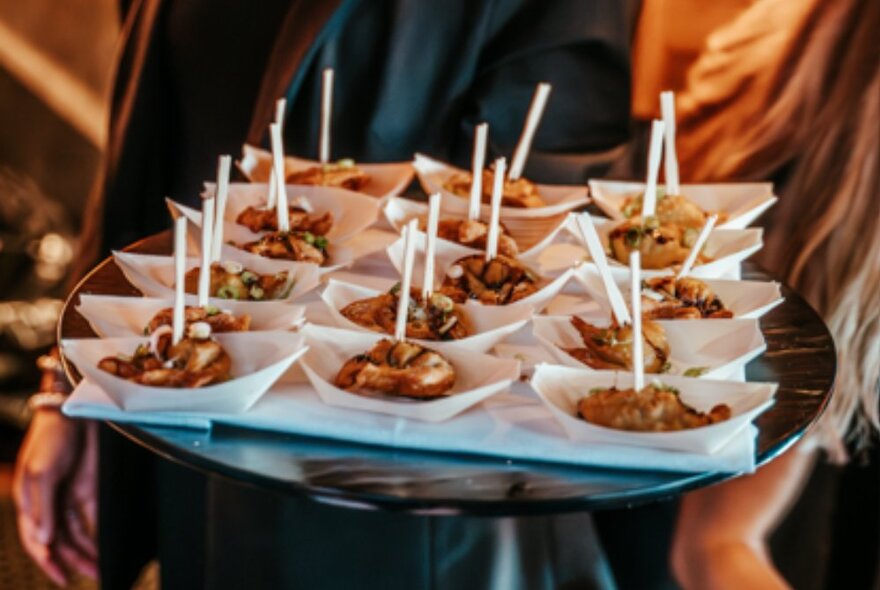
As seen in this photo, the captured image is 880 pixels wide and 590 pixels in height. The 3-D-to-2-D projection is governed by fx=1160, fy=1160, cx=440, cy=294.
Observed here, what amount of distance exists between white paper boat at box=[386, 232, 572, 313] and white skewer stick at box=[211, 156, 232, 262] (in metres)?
0.26

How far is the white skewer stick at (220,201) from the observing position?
5.02ft

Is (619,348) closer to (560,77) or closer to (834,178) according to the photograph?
(834,178)

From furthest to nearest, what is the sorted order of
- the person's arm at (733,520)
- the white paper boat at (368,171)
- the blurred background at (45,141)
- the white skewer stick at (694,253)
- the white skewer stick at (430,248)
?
the blurred background at (45,141), the person's arm at (733,520), the white paper boat at (368,171), the white skewer stick at (694,253), the white skewer stick at (430,248)

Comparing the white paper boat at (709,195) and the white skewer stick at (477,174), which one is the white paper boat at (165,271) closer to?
the white skewer stick at (477,174)

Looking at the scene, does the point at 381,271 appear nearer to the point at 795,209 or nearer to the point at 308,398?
the point at 308,398

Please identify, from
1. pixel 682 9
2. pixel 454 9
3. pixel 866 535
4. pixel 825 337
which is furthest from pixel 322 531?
pixel 682 9

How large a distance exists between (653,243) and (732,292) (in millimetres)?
177

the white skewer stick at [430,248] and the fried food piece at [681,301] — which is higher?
the white skewer stick at [430,248]

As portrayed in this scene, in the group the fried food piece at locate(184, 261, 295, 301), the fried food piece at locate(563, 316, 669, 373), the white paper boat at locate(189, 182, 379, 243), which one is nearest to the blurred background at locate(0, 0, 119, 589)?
the white paper boat at locate(189, 182, 379, 243)

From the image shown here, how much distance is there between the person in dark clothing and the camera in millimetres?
2324

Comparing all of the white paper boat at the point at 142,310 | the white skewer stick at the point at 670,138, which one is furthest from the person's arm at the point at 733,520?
the white paper boat at the point at 142,310

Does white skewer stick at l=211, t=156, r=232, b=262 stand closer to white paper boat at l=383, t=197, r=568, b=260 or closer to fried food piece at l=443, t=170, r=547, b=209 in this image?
white paper boat at l=383, t=197, r=568, b=260

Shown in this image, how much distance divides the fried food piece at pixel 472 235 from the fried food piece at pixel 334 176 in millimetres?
255

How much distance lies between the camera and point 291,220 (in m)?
1.90
